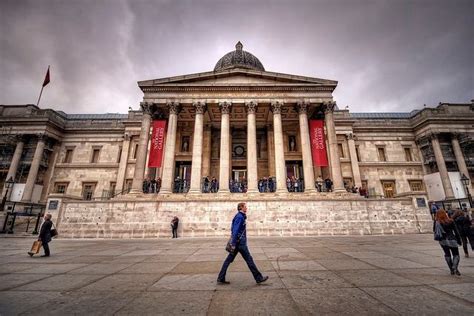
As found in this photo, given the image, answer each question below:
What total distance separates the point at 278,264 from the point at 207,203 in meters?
9.87

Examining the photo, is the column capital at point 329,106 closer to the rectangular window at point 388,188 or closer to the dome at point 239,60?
the dome at point 239,60

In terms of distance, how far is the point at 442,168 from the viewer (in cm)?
2436

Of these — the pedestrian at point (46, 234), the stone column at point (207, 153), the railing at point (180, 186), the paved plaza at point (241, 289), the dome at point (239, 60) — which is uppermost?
the dome at point (239, 60)

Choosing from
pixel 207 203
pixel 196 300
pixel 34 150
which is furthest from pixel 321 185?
pixel 34 150

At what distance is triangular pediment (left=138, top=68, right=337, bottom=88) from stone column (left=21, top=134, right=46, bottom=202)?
57.5 feet

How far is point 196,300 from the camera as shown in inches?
123

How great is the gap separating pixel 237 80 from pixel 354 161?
54.8ft

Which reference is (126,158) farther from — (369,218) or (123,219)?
(369,218)

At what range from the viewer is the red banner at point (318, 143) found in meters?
17.1

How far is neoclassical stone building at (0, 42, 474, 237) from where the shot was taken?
1437 cm

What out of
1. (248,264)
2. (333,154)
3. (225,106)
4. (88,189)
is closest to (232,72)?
(225,106)

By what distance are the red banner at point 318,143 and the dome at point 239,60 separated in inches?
467

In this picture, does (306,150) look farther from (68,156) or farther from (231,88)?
(68,156)

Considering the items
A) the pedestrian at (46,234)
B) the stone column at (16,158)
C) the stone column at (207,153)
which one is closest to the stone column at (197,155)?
the stone column at (207,153)
